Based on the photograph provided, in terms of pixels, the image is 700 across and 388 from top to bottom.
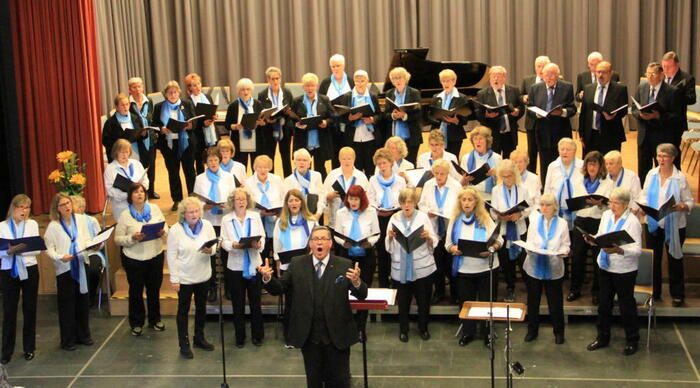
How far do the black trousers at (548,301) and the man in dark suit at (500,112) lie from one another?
6.69 feet

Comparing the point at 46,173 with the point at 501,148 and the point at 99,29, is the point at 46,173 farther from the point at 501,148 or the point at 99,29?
the point at 501,148

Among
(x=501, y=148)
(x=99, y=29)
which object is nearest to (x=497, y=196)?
(x=501, y=148)

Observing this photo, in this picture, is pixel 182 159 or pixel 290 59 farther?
pixel 290 59

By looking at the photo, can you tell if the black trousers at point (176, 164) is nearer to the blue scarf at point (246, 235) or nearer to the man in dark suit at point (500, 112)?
the blue scarf at point (246, 235)

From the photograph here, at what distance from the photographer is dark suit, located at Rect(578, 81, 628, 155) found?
9531 mm

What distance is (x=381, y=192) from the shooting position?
8.81 m

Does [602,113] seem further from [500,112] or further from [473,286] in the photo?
[473,286]

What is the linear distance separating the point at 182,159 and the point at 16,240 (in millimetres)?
2527

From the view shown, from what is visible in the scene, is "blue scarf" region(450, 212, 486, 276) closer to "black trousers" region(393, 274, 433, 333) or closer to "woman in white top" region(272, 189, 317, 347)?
"black trousers" region(393, 274, 433, 333)

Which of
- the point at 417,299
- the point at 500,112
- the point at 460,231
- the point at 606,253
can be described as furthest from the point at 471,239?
the point at 500,112

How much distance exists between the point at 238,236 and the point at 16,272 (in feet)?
6.09

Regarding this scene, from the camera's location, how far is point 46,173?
10938mm

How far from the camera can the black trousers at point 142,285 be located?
8742mm

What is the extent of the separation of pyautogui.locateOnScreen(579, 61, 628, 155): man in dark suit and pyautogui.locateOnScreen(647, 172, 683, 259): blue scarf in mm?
1111
